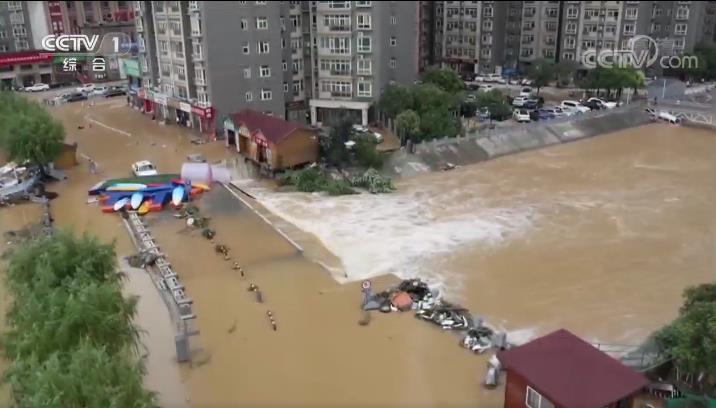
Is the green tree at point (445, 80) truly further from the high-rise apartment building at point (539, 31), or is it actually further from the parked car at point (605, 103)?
the high-rise apartment building at point (539, 31)

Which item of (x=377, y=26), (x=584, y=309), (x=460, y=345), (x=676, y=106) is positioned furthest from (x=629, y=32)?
(x=460, y=345)

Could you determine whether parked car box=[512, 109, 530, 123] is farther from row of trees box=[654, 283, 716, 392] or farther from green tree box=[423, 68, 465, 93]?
row of trees box=[654, 283, 716, 392]

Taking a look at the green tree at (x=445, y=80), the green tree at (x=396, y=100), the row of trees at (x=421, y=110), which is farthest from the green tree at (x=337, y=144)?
the green tree at (x=445, y=80)

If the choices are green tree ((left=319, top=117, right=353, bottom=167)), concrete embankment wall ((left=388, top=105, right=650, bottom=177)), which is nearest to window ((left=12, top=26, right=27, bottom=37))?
green tree ((left=319, top=117, right=353, bottom=167))

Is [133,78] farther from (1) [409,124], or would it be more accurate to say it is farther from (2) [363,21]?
(1) [409,124]

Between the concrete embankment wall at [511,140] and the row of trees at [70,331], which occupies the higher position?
the row of trees at [70,331]

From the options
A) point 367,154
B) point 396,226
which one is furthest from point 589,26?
point 396,226
